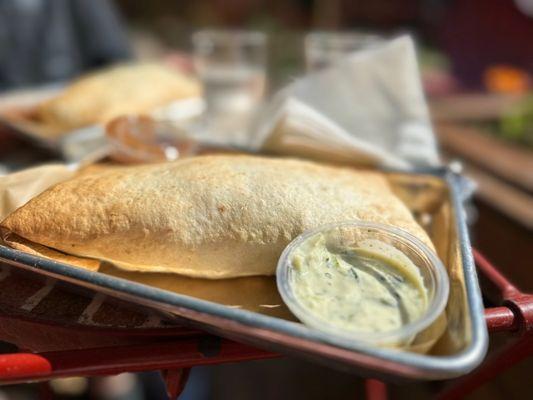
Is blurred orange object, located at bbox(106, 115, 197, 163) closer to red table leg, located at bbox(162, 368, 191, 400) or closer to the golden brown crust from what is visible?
the golden brown crust

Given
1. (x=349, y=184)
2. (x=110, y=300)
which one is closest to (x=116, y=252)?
(x=110, y=300)

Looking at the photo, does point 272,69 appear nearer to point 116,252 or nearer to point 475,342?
point 116,252

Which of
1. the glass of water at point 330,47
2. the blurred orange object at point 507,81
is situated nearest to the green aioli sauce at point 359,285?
the glass of water at point 330,47

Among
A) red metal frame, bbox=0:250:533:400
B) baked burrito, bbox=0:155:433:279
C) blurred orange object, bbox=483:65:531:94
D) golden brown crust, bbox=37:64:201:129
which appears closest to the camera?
red metal frame, bbox=0:250:533:400

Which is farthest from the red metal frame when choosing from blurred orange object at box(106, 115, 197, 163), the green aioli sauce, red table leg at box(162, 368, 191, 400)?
blurred orange object at box(106, 115, 197, 163)

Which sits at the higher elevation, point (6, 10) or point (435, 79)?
point (6, 10)

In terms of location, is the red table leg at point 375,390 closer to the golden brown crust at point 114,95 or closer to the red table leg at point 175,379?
the red table leg at point 175,379

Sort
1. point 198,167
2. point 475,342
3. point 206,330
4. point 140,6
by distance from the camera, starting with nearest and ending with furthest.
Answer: point 475,342, point 206,330, point 198,167, point 140,6

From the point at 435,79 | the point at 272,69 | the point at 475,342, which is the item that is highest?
the point at 475,342
